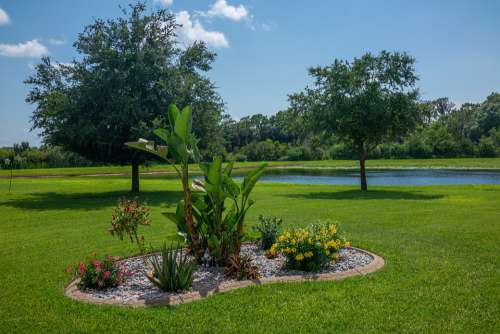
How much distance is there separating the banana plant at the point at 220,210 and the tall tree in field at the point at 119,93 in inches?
517

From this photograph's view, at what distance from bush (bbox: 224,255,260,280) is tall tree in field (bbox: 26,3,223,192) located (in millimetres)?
13905

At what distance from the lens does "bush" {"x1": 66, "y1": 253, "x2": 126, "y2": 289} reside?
616cm

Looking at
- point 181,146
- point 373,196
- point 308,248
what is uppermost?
point 181,146

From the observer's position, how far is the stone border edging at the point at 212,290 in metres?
5.64

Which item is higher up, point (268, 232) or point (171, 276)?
point (268, 232)

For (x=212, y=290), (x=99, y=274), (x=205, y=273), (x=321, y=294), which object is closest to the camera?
(x=321, y=294)

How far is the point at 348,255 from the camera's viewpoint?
8.00 metres

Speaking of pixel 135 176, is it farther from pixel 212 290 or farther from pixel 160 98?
pixel 212 290

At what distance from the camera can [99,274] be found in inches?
243

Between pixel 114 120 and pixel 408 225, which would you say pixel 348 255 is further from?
pixel 114 120

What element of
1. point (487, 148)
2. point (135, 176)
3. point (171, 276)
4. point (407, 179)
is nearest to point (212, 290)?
point (171, 276)

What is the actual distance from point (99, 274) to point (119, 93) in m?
16.5

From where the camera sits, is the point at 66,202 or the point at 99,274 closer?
the point at 99,274

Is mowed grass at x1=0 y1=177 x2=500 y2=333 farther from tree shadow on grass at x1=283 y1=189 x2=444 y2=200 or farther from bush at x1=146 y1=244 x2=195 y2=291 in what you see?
tree shadow on grass at x1=283 y1=189 x2=444 y2=200
